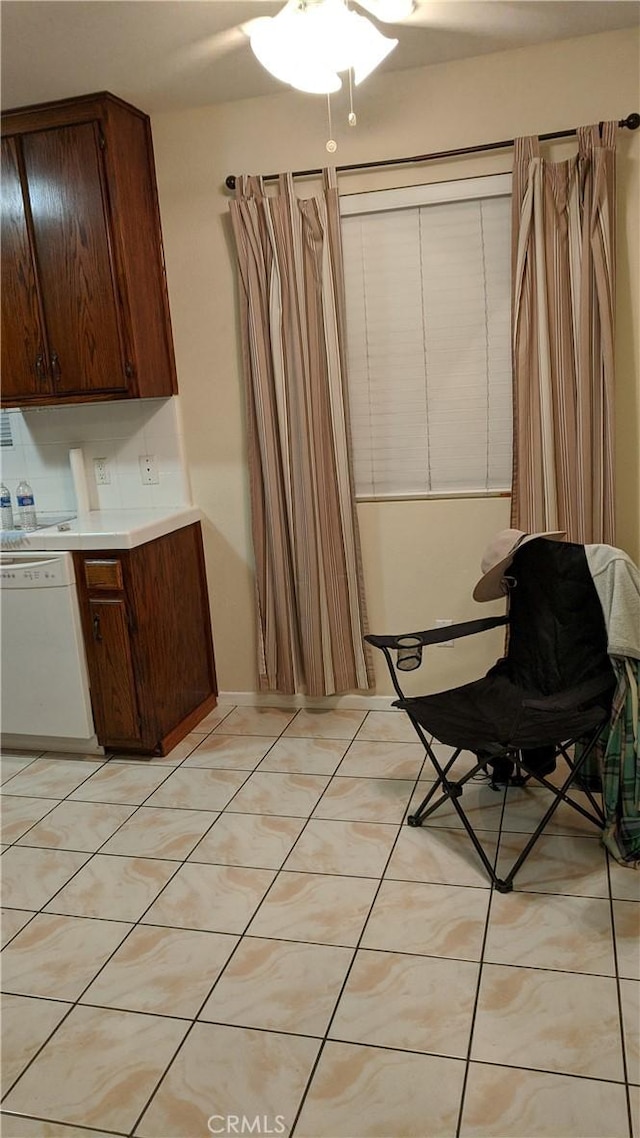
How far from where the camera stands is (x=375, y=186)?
324cm

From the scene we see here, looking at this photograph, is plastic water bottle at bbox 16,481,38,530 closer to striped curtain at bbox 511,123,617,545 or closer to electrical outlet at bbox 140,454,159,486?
electrical outlet at bbox 140,454,159,486

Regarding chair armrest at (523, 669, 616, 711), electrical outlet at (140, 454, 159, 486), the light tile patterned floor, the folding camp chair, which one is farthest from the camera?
electrical outlet at (140, 454, 159, 486)

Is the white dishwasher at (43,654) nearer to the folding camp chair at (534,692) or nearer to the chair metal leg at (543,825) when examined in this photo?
the folding camp chair at (534,692)

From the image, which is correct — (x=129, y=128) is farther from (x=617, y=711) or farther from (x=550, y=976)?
(x=550, y=976)

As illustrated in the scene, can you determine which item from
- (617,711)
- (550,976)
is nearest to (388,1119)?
(550,976)

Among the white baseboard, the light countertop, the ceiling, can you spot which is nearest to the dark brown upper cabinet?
the ceiling

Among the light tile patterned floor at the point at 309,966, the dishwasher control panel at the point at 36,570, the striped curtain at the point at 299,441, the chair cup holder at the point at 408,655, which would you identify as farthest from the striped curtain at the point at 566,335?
the dishwasher control panel at the point at 36,570

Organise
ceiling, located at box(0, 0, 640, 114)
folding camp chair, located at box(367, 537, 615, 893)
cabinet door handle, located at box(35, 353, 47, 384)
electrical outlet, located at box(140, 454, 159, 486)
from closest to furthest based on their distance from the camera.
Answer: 1. folding camp chair, located at box(367, 537, 615, 893)
2. ceiling, located at box(0, 0, 640, 114)
3. cabinet door handle, located at box(35, 353, 47, 384)
4. electrical outlet, located at box(140, 454, 159, 486)

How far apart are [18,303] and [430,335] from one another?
5.41ft

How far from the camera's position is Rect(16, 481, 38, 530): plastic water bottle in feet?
11.9

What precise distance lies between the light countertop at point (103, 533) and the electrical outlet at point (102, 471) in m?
0.22

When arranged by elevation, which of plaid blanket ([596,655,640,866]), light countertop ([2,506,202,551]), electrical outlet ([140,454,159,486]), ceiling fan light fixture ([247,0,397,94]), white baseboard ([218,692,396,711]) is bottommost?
white baseboard ([218,692,396,711])

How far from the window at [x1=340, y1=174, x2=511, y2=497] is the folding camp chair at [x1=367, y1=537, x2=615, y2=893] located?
2.46 feet

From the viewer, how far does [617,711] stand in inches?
93.3
